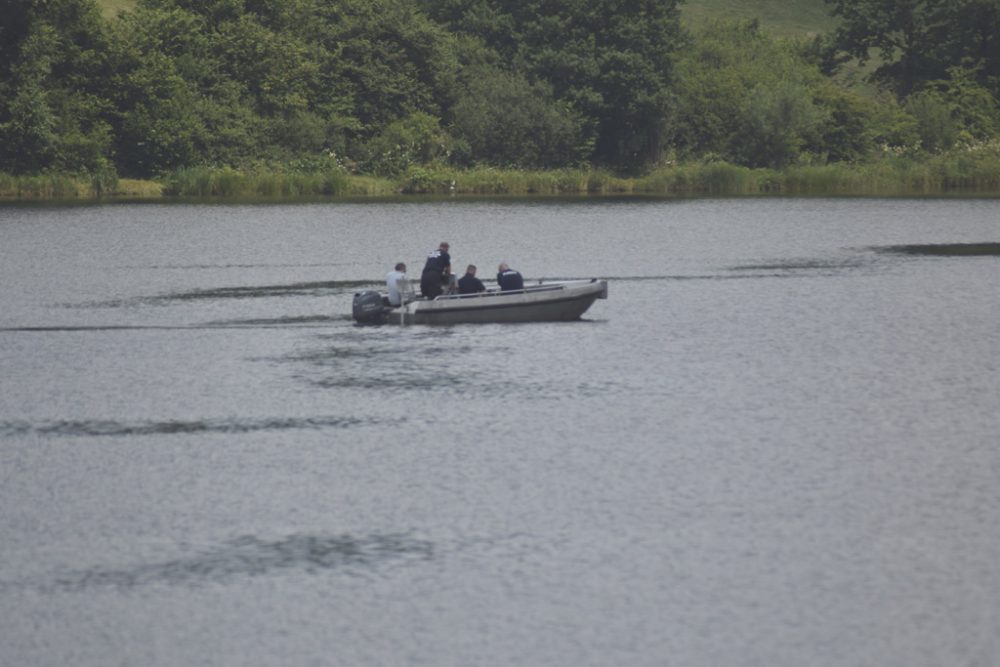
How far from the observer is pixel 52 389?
37344 mm

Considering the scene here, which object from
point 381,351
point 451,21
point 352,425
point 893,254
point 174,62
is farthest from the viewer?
point 451,21

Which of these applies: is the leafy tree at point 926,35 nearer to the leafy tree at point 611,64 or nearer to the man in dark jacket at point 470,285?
the leafy tree at point 611,64

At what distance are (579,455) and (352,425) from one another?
5529 mm

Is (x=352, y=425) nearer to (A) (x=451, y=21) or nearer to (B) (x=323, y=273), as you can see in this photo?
(B) (x=323, y=273)

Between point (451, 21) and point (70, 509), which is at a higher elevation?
point (451, 21)

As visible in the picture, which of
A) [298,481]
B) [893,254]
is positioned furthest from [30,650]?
[893,254]

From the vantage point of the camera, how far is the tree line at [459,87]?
11738 centimetres

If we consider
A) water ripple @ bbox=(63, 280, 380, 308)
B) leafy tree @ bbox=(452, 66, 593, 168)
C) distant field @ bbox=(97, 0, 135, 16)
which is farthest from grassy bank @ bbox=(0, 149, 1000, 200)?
water ripple @ bbox=(63, 280, 380, 308)

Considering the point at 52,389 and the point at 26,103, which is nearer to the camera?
the point at 52,389

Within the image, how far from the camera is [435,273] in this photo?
48.0m


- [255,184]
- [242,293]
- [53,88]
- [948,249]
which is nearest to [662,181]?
[255,184]

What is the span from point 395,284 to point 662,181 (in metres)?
89.6

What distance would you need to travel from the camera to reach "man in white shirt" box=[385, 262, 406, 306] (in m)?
47.8

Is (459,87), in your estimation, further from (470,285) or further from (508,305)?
(508,305)
